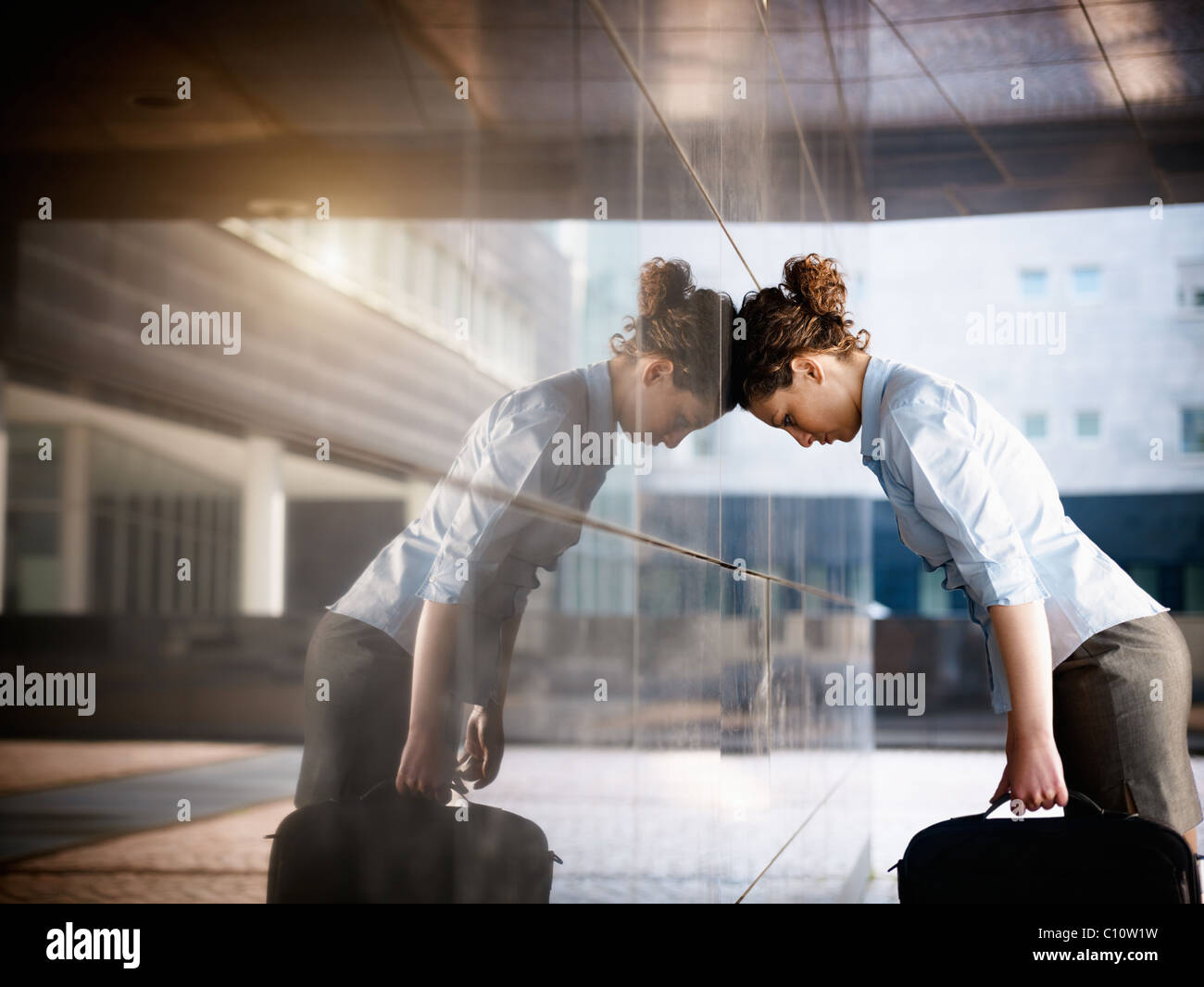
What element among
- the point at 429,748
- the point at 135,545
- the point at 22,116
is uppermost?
the point at 22,116

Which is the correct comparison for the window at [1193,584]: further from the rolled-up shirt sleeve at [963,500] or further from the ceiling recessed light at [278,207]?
the ceiling recessed light at [278,207]

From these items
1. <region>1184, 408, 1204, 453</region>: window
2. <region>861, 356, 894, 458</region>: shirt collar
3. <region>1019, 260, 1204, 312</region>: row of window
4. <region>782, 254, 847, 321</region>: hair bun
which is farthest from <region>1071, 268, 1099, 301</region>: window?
<region>861, 356, 894, 458</region>: shirt collar

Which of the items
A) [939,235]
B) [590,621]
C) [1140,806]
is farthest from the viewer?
[939,235]

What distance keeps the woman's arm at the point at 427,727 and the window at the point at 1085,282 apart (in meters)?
17.8

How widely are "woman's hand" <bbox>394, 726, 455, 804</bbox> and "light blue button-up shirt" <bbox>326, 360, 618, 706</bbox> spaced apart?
0.22 feet

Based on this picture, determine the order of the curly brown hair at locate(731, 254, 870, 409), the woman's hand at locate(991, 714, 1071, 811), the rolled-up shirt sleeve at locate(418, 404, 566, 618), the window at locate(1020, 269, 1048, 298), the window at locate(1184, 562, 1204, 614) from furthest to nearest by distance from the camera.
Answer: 1. the window at locate(1020, 269, 1048, 298)
2. the window at locate(1184, 562, 1204, 614)
3. the curly brown hair at locate(731, 254, 870, 409)
4. the woman's hand at locate(991, 714, 1071, 811)
5. the rolled-up shirt sleeve at locate(418, 404, 566, 618)

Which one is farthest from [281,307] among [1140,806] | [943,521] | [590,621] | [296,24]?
[1140,806]

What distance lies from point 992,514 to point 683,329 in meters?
0.98

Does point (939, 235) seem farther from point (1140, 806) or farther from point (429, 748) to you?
point (429, 748)

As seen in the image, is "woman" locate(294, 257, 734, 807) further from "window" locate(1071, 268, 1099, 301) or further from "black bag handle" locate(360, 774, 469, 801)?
"window" locate(1071, 268, 1099, 301)

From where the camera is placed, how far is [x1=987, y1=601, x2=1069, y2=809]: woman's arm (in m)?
2.89

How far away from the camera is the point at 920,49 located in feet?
17.8

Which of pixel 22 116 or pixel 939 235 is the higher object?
pixel 939 235
